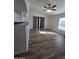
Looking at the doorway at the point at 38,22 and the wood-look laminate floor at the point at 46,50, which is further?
the doorway at the point at 38,22

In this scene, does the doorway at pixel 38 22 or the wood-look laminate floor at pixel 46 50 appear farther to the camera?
the doorway at pixel 38 22

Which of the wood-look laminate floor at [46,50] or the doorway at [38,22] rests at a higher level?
the doorway at [38,22]

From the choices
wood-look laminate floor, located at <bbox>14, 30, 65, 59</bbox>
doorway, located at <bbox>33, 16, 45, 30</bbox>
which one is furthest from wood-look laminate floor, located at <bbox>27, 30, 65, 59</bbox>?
doorway, located at <bbox>33, 16, 45, 30</bbox>

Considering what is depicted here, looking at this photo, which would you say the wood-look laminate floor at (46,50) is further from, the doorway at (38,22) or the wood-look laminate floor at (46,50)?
the doorway at (38,22)

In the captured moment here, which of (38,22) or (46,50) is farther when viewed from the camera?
(38,22)

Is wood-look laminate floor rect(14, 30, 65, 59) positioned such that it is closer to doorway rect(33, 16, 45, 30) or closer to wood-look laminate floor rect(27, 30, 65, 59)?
wood-look laminate floor rect(27, 30, 65, 59)

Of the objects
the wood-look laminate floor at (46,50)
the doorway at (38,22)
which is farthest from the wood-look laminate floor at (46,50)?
the doorway at (38,22)

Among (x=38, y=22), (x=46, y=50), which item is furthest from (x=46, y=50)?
(x=38, y=22)

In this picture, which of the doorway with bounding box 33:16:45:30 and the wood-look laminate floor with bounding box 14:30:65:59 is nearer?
the wood-look laminate floor with bounding box 14:30:65:59

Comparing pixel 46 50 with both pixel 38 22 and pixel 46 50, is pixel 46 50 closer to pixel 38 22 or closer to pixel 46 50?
pixel 46 50

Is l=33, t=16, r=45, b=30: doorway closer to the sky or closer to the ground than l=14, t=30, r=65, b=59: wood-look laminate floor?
closer to the sky
